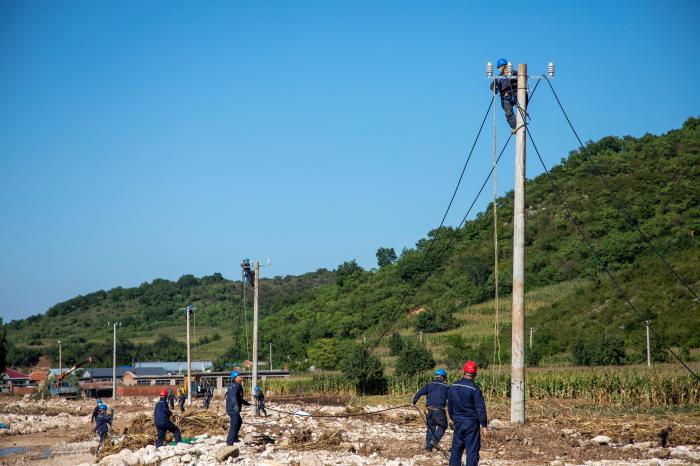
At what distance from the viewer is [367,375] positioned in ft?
157

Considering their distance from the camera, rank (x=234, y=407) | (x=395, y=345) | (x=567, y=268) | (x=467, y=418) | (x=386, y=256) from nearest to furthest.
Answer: (x=467, y=418) → (x=234, y=407) → (x=395, y=345) → (x=567, y=268) → (x=386, y=256)

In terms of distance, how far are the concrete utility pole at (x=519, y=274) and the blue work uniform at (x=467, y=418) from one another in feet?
16.9

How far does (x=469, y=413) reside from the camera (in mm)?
13172

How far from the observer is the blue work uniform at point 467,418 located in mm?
13023

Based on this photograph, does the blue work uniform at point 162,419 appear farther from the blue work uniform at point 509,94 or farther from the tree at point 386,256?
the tree at point 386,256

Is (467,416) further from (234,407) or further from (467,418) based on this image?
(234,407)

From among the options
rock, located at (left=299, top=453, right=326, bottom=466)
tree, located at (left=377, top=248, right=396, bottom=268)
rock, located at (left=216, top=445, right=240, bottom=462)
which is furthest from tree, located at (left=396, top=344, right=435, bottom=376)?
tree, located at (left=377, top=248, right=396, bottom=268)

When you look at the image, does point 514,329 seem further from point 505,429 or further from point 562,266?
point 562,266

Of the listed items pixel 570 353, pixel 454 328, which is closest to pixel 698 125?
pixel 454 328

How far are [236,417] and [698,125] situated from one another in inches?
4058

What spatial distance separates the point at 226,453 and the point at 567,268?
74.2 m

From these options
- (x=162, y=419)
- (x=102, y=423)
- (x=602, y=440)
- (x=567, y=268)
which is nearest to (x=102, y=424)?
(x=102, y=423)

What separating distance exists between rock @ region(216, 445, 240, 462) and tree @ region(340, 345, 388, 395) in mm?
30667

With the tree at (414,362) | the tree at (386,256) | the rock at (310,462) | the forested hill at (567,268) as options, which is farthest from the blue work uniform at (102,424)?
the tree at (386,256)
